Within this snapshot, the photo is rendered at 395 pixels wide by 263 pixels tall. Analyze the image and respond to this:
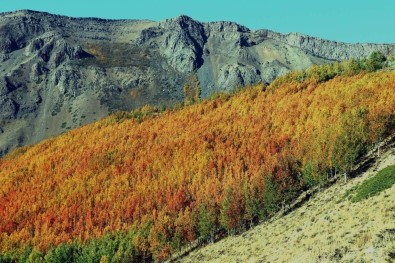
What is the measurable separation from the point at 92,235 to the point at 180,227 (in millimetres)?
60962

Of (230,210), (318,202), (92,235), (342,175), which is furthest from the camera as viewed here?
(92,235)

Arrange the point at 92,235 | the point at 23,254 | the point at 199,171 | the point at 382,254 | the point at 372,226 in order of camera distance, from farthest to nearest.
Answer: the point at 199,171, the point at 92,235, the point at 23,254, the point at 372,226, the point at 382,254

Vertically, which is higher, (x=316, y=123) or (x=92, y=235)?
(x=316, y=123)

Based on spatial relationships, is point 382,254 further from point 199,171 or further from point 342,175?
point 199,171

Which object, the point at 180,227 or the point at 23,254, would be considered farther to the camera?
the point at 23,254

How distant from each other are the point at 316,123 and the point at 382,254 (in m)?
165

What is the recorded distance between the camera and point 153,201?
185 metres

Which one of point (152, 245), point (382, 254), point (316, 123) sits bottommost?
point (152, 245)

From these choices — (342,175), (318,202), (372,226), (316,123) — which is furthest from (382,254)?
(316,123)

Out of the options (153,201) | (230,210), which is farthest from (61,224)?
(230,210)

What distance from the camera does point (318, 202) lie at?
91.6 m

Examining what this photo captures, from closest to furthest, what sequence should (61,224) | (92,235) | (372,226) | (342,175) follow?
1. (372,226)
2. (342,175)
3. (92,235)
4. (61,224)

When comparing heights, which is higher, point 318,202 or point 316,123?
point 316,123

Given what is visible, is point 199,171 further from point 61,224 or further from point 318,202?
point 318,202
